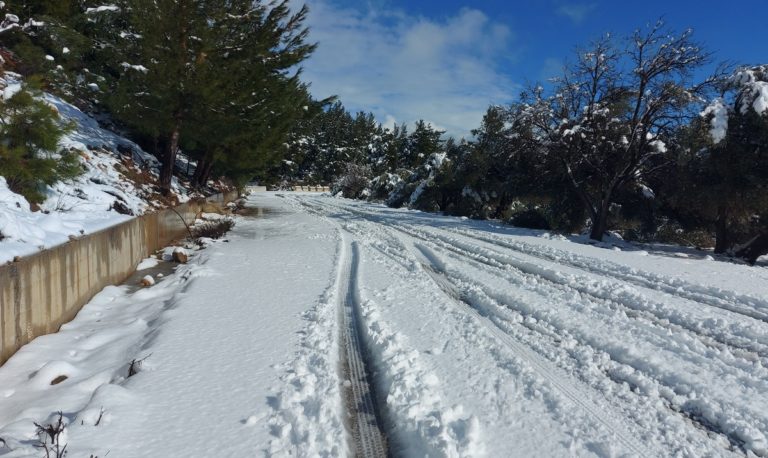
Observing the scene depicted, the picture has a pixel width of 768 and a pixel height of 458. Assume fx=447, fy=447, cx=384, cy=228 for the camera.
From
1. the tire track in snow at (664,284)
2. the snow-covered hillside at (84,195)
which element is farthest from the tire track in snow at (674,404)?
the snow-covered hillside at (84,195)

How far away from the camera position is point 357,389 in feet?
12.9

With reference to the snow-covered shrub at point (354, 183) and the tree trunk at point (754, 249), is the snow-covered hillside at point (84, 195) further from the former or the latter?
the snow-covered shrub at point (354, 183)

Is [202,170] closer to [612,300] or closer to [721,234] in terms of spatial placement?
[612,300]

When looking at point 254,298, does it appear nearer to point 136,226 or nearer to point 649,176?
point 136,226

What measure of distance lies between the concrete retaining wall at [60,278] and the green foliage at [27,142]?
1.19 m

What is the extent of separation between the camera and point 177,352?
4488mm

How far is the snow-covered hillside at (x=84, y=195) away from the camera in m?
5.00

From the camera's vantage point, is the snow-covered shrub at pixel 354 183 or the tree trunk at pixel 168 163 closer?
the tree trunk at pixel 168 163

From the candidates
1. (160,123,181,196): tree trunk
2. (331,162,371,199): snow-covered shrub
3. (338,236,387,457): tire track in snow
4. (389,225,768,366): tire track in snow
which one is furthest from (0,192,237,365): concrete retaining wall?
(331,162,371,199): snow-covered shrub

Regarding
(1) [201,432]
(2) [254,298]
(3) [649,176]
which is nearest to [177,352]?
(1) [201,432]

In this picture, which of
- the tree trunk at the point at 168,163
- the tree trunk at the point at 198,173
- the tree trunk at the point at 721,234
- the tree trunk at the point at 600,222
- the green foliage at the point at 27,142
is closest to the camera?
the green foliage at the point at 27,142

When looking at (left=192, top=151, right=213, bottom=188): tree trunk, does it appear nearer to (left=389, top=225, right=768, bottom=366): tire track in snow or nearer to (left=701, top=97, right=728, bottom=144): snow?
(left=389, top=225, right=768, bottom=366): tire track in snow

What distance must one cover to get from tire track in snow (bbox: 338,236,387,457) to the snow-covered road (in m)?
0.04

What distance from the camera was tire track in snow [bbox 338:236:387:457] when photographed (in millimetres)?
3196
